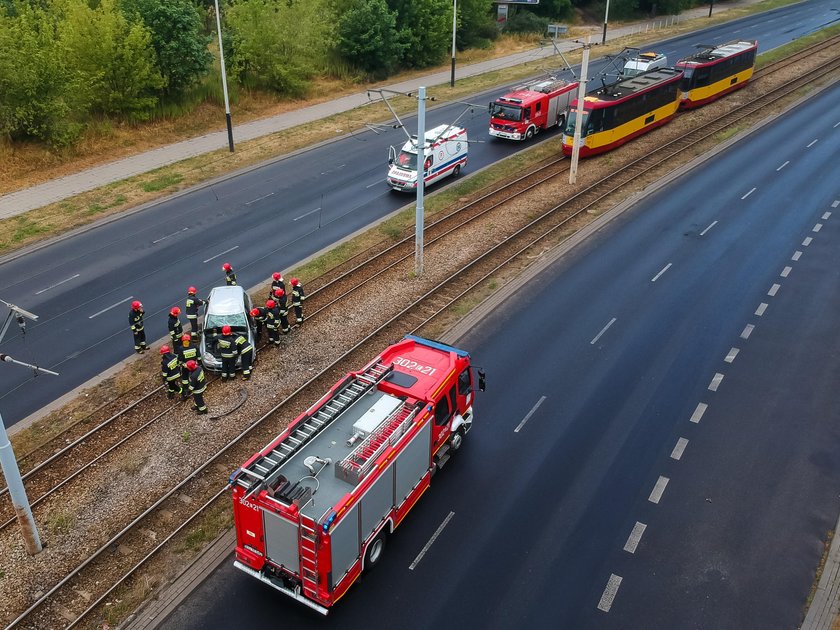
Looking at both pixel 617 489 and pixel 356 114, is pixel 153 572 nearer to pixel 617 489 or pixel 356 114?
pixel 617 489

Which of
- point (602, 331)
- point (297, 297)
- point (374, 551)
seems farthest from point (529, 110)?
point (374, 551)

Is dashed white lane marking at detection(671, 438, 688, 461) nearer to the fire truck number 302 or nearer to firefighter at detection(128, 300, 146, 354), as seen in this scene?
the fire truck number 302

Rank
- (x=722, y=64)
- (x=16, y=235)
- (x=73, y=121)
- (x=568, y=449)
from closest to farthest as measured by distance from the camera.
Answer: (x=568, y=449), (x=16, y=235), (x=73, y=121), (x=722, y=64)

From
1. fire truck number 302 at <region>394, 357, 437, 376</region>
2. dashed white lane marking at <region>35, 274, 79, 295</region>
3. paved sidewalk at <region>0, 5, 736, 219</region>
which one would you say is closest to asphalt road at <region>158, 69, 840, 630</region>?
fire truck number 302 at <region>394, 357, 437, 376</region>

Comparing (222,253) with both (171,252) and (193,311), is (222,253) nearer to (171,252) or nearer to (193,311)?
(171,252)

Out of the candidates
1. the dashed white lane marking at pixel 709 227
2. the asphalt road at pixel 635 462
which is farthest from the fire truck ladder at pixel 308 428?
the dashed white lane marking at pixel 709 227

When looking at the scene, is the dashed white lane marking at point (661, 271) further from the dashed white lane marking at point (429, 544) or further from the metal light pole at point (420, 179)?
the dashed white lane marking at point (429, 544)

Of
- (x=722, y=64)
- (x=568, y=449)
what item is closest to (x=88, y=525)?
(x=568, y=449)
